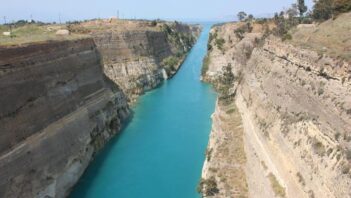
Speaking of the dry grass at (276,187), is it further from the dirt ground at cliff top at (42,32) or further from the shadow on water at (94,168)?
the dirt ground at cliff top at (42,32)

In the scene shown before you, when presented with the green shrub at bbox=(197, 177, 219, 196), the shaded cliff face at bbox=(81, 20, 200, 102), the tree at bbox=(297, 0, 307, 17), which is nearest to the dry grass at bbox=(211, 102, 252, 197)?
the green shrub at bbox=(197, 177, 219, 196)

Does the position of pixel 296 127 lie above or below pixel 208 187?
above

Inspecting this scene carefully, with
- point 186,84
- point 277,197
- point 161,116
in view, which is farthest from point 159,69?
point 277,197

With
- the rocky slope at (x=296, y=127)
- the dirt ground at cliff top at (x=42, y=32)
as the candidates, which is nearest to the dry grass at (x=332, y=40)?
the rocky slope at (x=296, y=127)

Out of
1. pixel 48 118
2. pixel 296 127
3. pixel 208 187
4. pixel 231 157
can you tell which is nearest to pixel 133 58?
pixel 48 118

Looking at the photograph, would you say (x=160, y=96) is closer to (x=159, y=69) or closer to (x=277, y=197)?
(x=159, y=69)

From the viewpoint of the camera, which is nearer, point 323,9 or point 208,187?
point 208,187

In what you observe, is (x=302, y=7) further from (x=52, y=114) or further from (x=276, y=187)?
(x=276, y=187)
